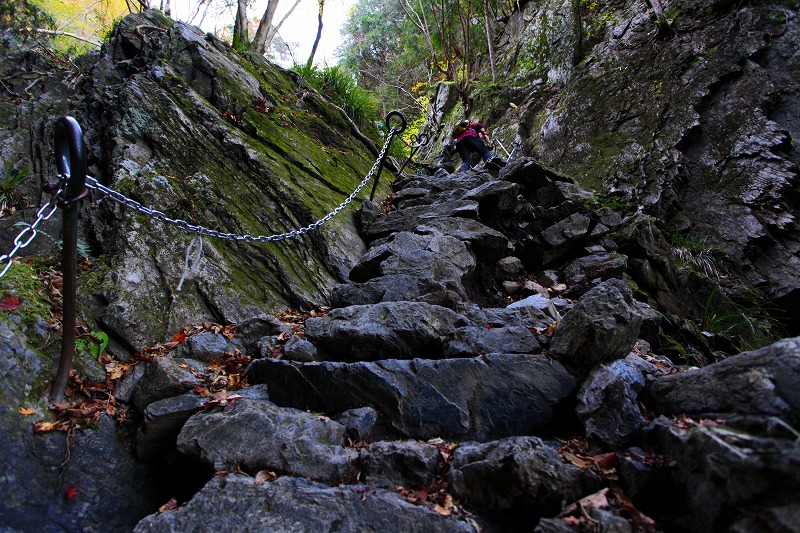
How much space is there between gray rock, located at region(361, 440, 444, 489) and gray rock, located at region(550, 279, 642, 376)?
1352 millimetres

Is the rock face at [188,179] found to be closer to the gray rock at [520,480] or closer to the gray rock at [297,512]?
the gray rock at [297,512]

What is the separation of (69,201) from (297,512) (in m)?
2.32

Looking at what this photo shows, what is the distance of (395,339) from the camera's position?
12.7ft

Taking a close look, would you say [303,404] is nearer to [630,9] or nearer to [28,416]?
[28,416]

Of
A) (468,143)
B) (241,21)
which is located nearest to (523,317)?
(468,143)

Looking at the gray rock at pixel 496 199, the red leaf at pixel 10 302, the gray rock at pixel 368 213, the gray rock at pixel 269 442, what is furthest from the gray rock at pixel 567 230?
the red leaf at pixel 10 302

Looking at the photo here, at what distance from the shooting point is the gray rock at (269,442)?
2.79 m

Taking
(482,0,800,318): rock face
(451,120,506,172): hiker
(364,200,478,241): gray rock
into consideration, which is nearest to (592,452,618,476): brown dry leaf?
→ (364,200,478,241): gray rock

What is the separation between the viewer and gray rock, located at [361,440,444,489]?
271 cm

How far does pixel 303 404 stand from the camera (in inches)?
136

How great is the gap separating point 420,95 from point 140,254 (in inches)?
939

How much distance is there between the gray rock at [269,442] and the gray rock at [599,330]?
1849 millimetres

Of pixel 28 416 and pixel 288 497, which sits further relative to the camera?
pixel 28 416

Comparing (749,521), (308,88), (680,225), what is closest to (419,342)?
(749,521)
